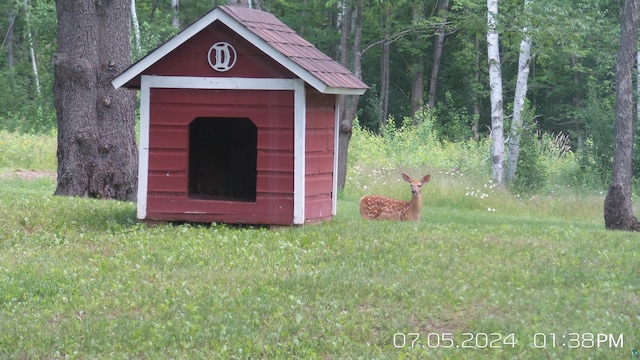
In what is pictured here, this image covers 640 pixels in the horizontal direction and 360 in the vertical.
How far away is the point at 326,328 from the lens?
26.0ft

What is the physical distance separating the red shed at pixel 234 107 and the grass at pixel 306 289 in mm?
364

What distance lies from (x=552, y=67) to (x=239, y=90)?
3215 cm

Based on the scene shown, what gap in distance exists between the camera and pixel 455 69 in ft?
152

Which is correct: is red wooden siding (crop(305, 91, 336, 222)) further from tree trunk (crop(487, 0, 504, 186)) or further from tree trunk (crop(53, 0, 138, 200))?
tree trunk (crop(487, 0, 504, 186))

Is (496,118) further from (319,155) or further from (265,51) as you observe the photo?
(265,51)

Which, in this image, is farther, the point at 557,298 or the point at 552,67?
the point at 552,67

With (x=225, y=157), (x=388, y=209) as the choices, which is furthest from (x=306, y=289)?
(x=225, y=157)

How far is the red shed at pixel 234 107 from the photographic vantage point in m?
12.1

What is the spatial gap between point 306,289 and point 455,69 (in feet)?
125

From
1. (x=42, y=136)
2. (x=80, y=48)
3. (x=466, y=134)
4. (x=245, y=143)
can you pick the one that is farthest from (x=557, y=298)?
(x=466, y=134)

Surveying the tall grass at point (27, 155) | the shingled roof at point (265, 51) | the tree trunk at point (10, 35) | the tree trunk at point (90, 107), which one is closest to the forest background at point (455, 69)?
the tree trunk at point (10, 35)

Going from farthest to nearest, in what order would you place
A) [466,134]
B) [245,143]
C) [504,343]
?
[466,134]
[245,143]
[504,343]

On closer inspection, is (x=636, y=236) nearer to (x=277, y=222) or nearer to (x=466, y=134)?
(x=277, y=222)

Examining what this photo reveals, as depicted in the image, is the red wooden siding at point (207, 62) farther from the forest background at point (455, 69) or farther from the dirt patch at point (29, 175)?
the dirt patch at point (29, 175)
